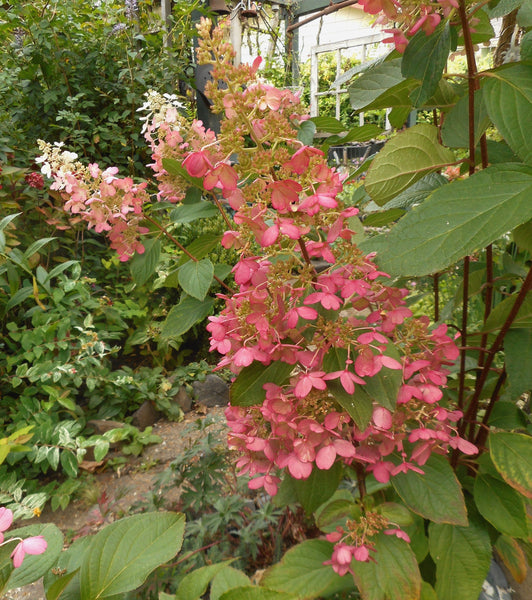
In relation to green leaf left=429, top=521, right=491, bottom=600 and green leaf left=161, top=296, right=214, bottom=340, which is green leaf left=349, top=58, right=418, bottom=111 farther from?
green leaf left=429, top=521, right=491, bottom=600

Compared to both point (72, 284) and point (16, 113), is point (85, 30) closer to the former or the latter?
point (16, 113)

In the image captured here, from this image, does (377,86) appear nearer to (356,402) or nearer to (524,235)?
(524,235)

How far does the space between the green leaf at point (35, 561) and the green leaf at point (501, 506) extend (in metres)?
0.60

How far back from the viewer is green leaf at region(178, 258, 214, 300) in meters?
0.82

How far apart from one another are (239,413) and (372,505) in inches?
9.5

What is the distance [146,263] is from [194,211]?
198mm

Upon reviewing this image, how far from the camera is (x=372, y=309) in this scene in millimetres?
600

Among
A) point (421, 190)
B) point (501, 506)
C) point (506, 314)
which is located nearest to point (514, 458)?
point (501, 506)

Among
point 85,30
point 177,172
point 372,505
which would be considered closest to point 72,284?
point 177,172

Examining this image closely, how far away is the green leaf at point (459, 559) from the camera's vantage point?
67cm

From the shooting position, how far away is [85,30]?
285 centimetres

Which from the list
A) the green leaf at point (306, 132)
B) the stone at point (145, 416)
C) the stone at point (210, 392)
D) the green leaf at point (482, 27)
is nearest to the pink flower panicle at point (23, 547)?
the green leaf at point (306, 132)

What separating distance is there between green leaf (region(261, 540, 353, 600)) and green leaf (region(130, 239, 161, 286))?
62cm

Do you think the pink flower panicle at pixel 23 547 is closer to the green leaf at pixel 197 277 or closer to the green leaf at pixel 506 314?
the green leaf at pixel 197 277
